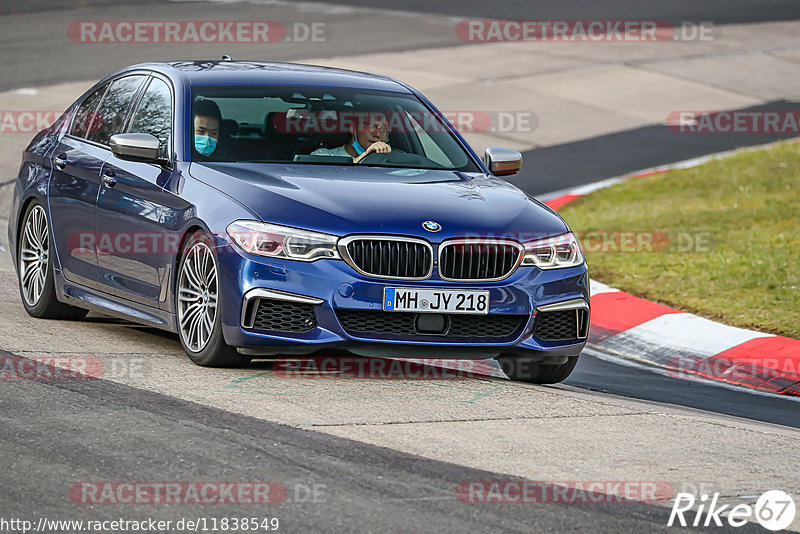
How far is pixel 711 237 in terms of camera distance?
45.8 ft

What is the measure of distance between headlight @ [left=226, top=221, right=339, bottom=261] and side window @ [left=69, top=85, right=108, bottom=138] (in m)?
2.49

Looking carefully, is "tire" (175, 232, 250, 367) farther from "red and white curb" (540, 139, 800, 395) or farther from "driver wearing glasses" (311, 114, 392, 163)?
"red and white curb" (540, 139, 800, 395)

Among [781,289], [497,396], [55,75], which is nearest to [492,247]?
[497,396]

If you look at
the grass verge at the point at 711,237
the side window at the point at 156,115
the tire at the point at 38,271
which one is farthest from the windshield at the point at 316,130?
the grass verge at the point at 711,237

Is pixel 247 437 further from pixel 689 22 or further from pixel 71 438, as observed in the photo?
pixel 689 22

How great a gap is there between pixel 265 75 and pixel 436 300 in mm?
2194

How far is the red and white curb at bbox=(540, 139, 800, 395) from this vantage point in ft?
31.4

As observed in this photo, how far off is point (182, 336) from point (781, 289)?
5.57 m

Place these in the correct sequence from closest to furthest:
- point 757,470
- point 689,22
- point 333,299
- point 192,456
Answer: point 192,456 < point 757,470 < point 333,299 < point 689,22

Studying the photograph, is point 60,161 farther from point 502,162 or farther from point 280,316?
point 502,162

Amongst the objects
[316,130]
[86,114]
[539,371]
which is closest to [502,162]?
[316,130]

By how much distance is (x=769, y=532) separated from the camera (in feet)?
17.5

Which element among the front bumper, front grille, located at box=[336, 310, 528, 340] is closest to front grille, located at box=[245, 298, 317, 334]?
the front bumper

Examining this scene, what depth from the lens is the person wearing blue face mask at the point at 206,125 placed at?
8.24m
